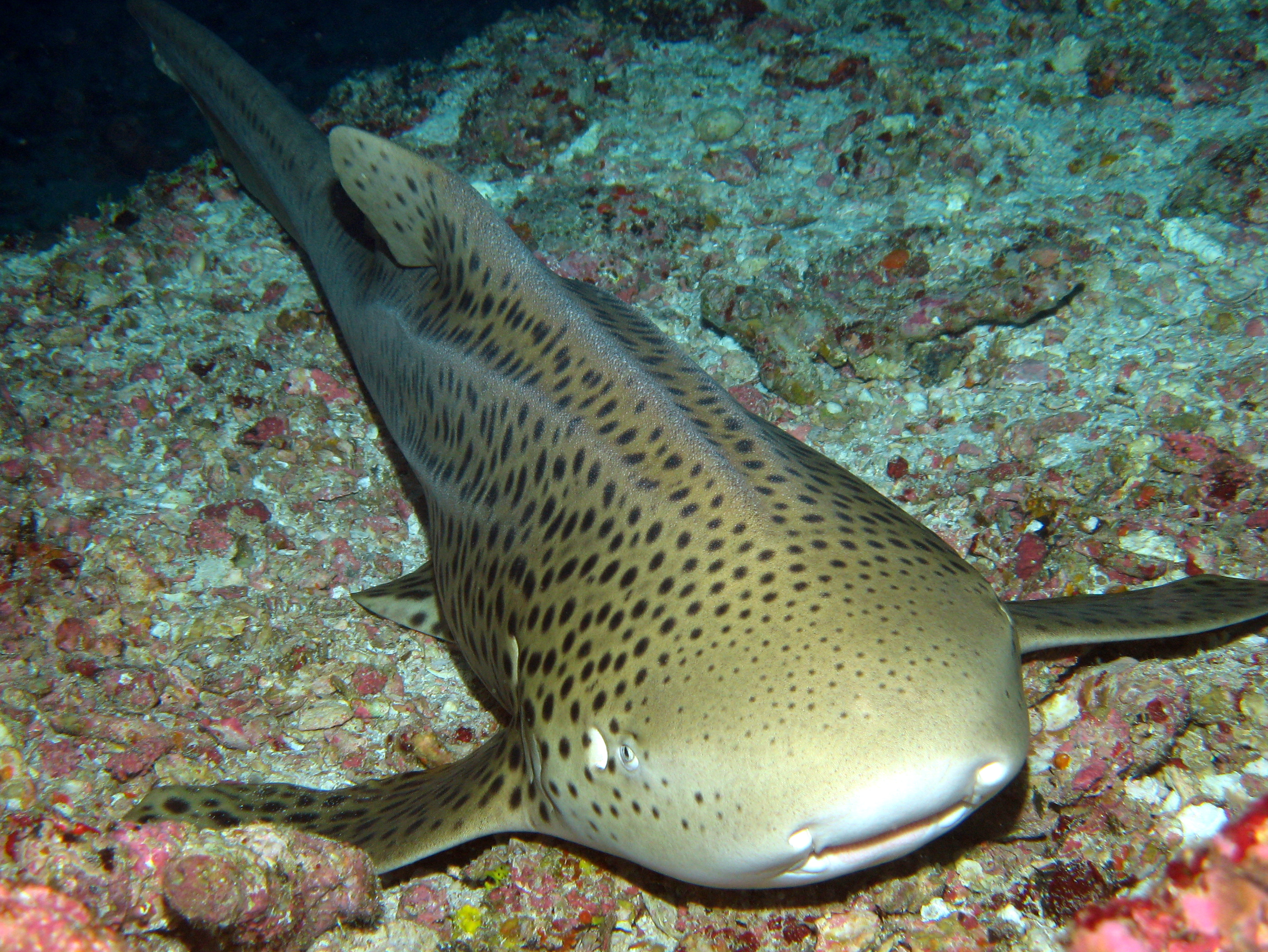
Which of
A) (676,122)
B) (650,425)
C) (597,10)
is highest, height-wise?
(597,10)

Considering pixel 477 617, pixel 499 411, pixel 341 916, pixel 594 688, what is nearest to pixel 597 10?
pixel 499 411

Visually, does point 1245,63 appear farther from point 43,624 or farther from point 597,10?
point 43,624

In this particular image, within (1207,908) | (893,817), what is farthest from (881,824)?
(1207,908)

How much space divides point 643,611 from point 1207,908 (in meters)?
1.39

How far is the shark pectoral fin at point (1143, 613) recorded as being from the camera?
2.33m

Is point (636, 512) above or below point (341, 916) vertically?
above

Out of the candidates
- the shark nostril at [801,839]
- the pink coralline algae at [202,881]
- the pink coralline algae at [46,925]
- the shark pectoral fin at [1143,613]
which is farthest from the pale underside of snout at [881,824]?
the pink coralline algae at [46,925]

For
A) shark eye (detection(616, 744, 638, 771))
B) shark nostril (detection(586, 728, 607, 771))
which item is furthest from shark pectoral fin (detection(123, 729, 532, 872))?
shark eye (detection(616, 744, 638, 771))

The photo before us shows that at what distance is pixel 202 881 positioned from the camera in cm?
178

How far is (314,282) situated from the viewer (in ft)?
18.2

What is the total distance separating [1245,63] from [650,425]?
20.7ft

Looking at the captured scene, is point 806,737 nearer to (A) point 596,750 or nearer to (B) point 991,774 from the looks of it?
(B) point 991,774

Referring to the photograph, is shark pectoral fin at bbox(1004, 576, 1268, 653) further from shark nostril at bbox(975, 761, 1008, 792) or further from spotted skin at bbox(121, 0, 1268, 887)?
shark nostril at bbox(975, 761, 1008, 792)

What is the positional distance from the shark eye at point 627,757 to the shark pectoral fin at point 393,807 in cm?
57
